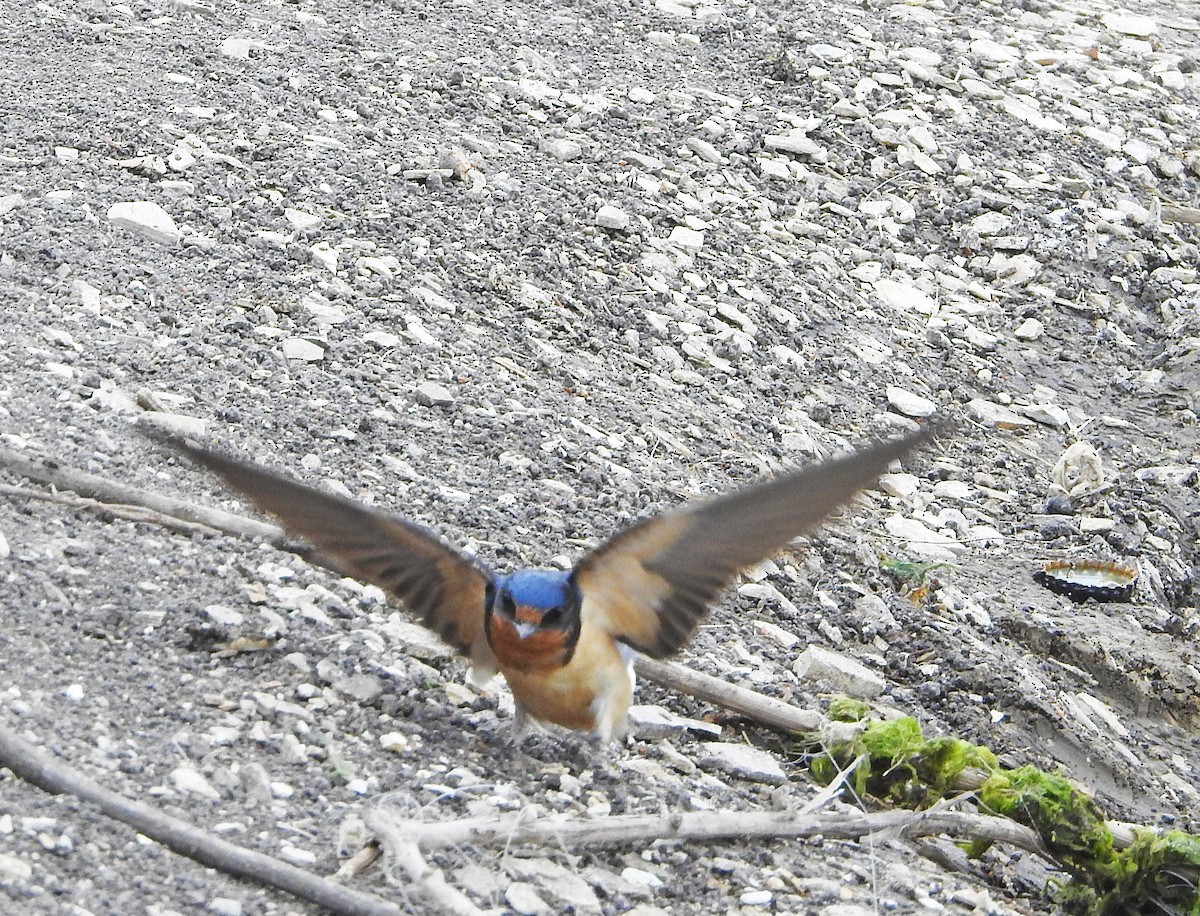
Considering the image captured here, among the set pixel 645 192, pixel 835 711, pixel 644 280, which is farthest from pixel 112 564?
pixel 645 192

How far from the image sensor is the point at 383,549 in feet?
11.1

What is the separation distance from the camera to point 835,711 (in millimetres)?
4016

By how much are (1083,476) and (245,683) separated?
3212 millimetres

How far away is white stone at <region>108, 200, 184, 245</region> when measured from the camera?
5.23 meters

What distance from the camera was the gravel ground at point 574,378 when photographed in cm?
328

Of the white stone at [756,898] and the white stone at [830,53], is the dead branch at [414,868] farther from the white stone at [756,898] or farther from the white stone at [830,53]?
the white stone at [830,53]

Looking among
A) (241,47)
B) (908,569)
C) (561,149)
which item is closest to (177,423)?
(908,569)

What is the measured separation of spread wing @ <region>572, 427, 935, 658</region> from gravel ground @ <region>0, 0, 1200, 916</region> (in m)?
0.35

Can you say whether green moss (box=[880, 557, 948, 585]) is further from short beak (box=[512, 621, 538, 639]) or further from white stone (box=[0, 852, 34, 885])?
white stone (box=[0, 852, 34, 885])

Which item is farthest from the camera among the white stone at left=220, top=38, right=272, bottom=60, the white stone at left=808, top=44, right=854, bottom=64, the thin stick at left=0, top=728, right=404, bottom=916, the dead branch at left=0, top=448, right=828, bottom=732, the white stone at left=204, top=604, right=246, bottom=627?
the white stone at left=808, top=44, right=854, bottom=64

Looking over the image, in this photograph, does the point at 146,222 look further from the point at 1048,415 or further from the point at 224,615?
the point at 1048,415

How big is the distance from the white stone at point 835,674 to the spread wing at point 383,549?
1050 millimetres

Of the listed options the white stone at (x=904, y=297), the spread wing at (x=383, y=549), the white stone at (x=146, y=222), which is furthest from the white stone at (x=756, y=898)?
the white stone at (x=904, y=297)

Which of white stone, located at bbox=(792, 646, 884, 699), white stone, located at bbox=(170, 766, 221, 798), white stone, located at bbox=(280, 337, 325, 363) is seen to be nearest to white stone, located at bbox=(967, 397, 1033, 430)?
white stone, located at bbox=(792, 646, 884, 699)
